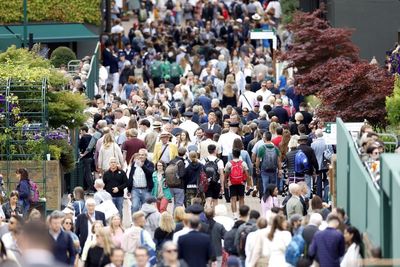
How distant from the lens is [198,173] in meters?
30.4

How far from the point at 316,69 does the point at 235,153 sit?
792cm

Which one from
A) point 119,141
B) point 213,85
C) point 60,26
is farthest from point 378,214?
point 60,26

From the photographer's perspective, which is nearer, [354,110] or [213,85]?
[354,110]

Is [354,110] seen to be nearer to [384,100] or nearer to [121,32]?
[384,100]

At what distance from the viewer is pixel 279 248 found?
23.2 meters

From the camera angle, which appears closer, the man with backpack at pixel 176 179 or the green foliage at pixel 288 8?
the man with backpack at pixel 176 179

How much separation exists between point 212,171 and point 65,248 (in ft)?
24.6

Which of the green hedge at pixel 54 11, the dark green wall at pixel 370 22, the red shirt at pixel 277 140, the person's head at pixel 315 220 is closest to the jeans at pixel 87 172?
the red shirt at pixel 277 140

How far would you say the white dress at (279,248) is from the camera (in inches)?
908

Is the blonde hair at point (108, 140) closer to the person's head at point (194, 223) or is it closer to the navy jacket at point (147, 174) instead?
the navy jacket at point (147, 174)

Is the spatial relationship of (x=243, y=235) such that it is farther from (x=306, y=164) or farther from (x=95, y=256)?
(x=306, y=164)

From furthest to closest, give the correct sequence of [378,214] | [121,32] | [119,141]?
[121,32] → [119,141] → [378,214]

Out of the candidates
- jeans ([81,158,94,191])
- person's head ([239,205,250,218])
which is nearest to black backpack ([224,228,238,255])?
person's head ([239,205,250,218])

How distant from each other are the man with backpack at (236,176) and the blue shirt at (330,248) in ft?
27.7
